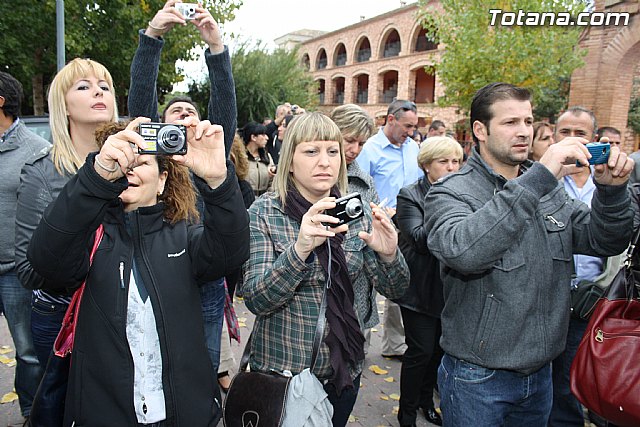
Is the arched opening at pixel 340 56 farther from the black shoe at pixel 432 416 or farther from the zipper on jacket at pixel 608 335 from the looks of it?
the zipper on jacket at pixel 608 335

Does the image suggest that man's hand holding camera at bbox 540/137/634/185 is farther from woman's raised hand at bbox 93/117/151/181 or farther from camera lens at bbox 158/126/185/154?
woman's raised hand at bbox 93/117/151/181

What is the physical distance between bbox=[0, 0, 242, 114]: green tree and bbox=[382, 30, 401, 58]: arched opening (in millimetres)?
19279

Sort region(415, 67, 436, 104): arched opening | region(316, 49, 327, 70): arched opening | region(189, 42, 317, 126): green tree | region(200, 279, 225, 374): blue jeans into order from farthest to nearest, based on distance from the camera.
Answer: region(316, 49, 327, 70): arched opening, region(415, 67, 436, 104): arched opening, region(189, 42, 317, 126): green tree, region(200, 279, 225, 374): blue jeans

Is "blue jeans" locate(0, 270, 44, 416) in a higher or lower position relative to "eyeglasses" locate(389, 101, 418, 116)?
lower

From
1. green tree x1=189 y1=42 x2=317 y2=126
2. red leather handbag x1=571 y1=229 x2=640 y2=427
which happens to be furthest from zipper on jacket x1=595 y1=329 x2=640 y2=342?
green tree x1=189 y1=42 x2=317 y2=126

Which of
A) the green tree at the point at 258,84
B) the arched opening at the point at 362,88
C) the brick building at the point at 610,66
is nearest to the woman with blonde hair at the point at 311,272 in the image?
the brick building at the point at 610,66

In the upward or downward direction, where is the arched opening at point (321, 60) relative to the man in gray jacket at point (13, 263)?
upward

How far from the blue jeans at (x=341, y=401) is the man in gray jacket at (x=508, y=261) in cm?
45

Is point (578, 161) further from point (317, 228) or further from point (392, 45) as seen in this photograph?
point (392, 45)

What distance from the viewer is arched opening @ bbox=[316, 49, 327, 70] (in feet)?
134

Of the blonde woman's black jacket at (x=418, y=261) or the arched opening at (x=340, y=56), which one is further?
the arched opening at (x=340, y=56)

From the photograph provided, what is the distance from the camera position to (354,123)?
3.95 meters

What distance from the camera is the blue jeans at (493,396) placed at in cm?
222

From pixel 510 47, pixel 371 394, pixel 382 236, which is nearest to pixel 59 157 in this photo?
pixel 382 236
